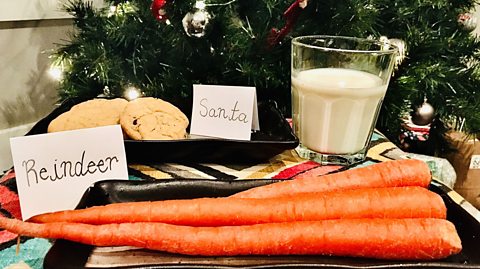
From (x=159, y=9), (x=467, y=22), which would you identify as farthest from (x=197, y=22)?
(x=467, y=22)

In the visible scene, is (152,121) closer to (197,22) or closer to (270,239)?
(197,22)

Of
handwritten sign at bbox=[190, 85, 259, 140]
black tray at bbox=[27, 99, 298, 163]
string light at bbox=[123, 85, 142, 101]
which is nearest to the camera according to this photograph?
black tray at bbox=[27, 99, 298, 163]

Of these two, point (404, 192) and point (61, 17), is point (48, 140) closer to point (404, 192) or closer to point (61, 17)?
point (404, 192)

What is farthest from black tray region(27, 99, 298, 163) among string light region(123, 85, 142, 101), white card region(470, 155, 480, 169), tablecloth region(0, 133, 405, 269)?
white card region(470, 155, 480, 169)

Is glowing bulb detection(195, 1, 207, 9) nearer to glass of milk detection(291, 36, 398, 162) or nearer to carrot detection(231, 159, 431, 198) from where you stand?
glass of milk detection(291, 36, 398, 162)

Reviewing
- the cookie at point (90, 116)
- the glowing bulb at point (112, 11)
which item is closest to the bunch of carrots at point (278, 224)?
the cookie at point (90, 116)

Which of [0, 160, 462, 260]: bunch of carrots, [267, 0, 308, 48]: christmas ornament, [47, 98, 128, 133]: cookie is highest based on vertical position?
[267, 0, 308, 48]: christmas ornament

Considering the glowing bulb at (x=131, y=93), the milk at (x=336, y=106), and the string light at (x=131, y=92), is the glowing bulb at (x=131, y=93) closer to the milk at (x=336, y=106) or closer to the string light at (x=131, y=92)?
the string light at (x=131, y=92)
